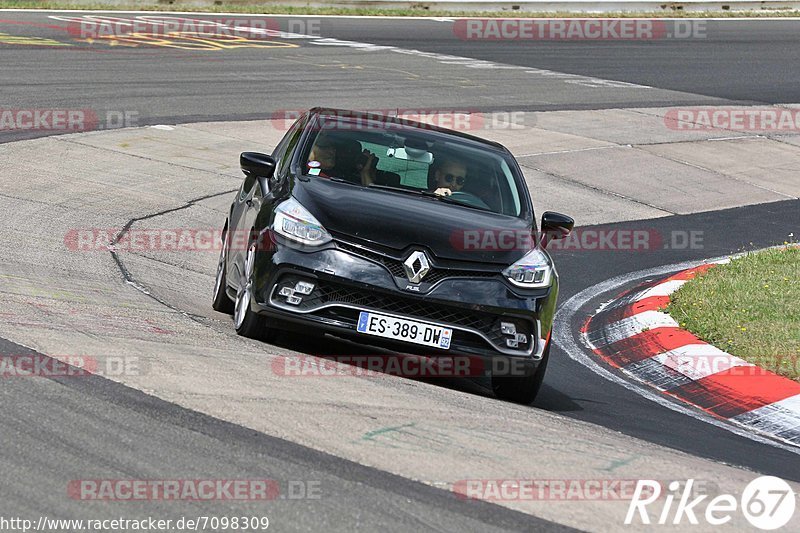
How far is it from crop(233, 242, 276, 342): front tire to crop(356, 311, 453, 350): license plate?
69 centimetres

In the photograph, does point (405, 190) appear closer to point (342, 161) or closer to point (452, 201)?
point (452, 201)

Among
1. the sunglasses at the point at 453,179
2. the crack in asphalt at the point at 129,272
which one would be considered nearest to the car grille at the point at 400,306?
the crack in asphalt at the point at 129,272

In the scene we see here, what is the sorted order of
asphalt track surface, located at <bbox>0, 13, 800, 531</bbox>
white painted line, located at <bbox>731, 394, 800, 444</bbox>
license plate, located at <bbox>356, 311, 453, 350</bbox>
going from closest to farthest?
1. asphalt track surface, located at <bbox>0, 13, 800, 531</bbox>
2. license plate, located at <bbox>356, 311, 453, 350</bbox>
3. white painted line, located at <bbox>731, 394, 800, 444</bbox>

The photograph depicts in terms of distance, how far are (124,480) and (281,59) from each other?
20.1 meters

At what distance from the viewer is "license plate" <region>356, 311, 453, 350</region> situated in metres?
7.27

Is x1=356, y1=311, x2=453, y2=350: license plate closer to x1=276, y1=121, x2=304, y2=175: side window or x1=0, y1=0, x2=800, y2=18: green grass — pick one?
x1=276, y1=121, x2=304, y2=175: side window

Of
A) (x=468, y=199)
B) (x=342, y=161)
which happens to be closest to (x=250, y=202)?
(x=342, y=161)

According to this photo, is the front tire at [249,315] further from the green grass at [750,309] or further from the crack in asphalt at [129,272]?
the green grass at [750,309]

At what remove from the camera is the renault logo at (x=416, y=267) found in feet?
24.0

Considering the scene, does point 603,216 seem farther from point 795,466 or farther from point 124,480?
point 124,480

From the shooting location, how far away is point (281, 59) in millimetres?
24297

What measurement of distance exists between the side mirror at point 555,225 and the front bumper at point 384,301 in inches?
42.9

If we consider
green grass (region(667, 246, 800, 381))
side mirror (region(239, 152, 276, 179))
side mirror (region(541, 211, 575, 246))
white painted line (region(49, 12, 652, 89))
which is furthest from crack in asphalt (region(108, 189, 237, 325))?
white painted line (region(49, 12, 652, 89))

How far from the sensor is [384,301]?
7.31 metres
